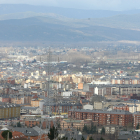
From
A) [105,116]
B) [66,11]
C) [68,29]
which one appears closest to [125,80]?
[105,116]

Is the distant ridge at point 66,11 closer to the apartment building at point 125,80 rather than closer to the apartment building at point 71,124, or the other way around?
the apartment building at point 125,80

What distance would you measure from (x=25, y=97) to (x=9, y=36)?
Result: 71.4 metres

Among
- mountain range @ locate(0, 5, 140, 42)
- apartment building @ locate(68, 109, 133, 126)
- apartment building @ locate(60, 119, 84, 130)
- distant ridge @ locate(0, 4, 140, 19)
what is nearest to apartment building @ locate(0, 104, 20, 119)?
apartment building @ locate(68, 109, 133, 126)

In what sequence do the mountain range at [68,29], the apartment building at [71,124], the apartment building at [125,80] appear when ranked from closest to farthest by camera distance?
the apartment building at [71,124]
the apartment building at [125,80]
the mountain range at [68,29]

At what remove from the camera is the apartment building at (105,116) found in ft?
60.7

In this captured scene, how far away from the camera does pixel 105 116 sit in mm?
19078

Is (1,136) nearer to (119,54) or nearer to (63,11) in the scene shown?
(119,54)

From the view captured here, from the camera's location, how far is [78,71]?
161 feet

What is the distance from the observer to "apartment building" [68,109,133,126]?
18.5m

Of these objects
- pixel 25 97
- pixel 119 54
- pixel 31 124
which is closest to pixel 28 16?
pixel 119 54

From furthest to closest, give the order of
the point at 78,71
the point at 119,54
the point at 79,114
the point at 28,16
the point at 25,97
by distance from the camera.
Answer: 1. the point at 28,16
2. the point at 119,54
3. the point at 78,71
4. the point at 25,97
5. the point at 79,114

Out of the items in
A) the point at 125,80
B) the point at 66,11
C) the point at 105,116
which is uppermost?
the point at 66,11

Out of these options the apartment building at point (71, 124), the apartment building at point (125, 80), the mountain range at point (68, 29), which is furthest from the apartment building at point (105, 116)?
the mountain range at point (68, 29)

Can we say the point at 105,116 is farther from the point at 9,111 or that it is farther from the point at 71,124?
the point at 9,111
